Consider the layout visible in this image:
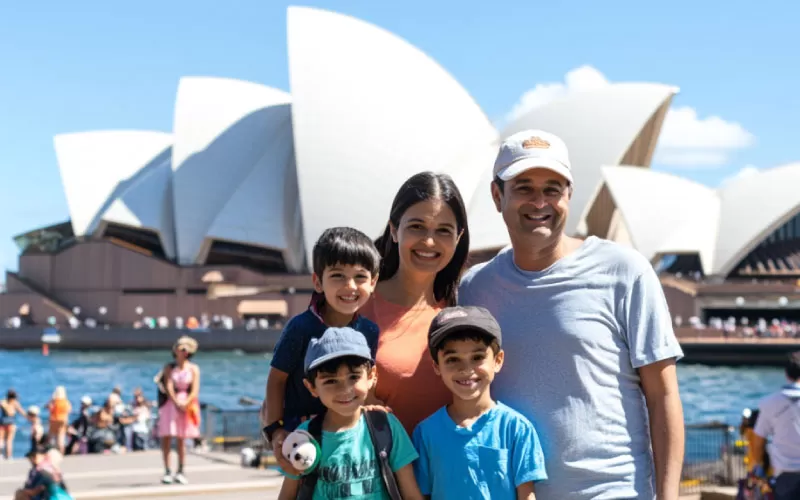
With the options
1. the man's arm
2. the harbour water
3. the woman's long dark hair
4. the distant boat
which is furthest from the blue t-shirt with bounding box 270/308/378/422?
the distant boat

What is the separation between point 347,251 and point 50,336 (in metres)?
41.8

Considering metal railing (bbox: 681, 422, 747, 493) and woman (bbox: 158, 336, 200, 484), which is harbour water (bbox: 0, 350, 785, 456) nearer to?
woman (bbox: 158, 336, 200, 484)

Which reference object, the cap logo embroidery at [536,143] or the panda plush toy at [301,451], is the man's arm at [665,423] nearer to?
the cap logo embroidery at [536,143]

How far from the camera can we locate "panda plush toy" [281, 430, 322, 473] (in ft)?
7.38

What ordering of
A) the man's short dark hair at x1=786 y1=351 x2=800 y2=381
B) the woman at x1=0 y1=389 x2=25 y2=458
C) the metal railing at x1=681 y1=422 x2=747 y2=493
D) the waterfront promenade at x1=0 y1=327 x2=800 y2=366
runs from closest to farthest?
the man's short dark hair at x1=786 y1=351 x2=800 y2=381 → the metal railing at x1=681 y1=422 x2=747 y2=493 → the woman at x1=0 y1=389 x2=25 y2=458 → the waterfront promenade at x1=0 y1=327 x2=800 y2=366

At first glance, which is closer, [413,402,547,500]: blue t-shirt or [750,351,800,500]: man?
[413,402,547,500]: blue t-shirt

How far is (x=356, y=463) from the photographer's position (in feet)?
7.57

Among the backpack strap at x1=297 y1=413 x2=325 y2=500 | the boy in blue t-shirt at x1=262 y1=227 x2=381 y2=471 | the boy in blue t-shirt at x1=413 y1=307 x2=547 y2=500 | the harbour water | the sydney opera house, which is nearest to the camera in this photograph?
the boy in blue t-shirt at x1=413 y1=307 x2=547 y2=500

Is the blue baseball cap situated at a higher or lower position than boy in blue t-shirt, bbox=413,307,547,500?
higher

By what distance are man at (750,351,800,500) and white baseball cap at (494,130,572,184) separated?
8.99 ft

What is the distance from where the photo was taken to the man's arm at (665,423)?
2.22 meters

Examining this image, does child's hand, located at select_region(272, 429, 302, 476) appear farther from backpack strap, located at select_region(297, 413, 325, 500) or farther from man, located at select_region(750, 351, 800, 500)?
man, located at select_region(750, 351, 800, 500)

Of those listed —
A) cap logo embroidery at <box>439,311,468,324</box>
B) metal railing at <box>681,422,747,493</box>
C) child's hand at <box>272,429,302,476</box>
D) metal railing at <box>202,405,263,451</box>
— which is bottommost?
metal railing at <box>681,422,747,493</box>

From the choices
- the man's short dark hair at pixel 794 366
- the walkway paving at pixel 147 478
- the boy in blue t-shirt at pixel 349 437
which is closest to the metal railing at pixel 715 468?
the man's short dark hair at pixel 794 366
